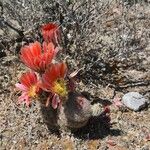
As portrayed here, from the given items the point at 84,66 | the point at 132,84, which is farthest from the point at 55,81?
the point at 132,84

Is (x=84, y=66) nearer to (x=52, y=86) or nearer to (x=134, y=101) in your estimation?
(x=134, y=101)

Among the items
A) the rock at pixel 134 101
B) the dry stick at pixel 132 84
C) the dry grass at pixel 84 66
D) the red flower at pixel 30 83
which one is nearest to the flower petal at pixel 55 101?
the red flower at pixel 30 83

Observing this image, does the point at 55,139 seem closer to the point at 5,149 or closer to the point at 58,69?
the point at 5,149

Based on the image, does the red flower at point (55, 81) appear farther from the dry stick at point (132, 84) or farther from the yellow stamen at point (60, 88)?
the dry stick at point (132, 84)

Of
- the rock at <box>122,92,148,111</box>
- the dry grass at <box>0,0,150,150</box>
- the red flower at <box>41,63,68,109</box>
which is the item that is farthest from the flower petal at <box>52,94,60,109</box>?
the rock at <box>122,92,148,111</box>

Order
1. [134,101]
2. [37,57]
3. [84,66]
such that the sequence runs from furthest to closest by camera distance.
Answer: [84,66] < [134,101] < [37,57]

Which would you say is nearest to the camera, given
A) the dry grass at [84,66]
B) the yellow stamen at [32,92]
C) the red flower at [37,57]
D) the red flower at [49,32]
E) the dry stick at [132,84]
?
the red flower at [37,57]

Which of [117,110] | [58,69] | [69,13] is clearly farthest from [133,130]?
[69,13]
